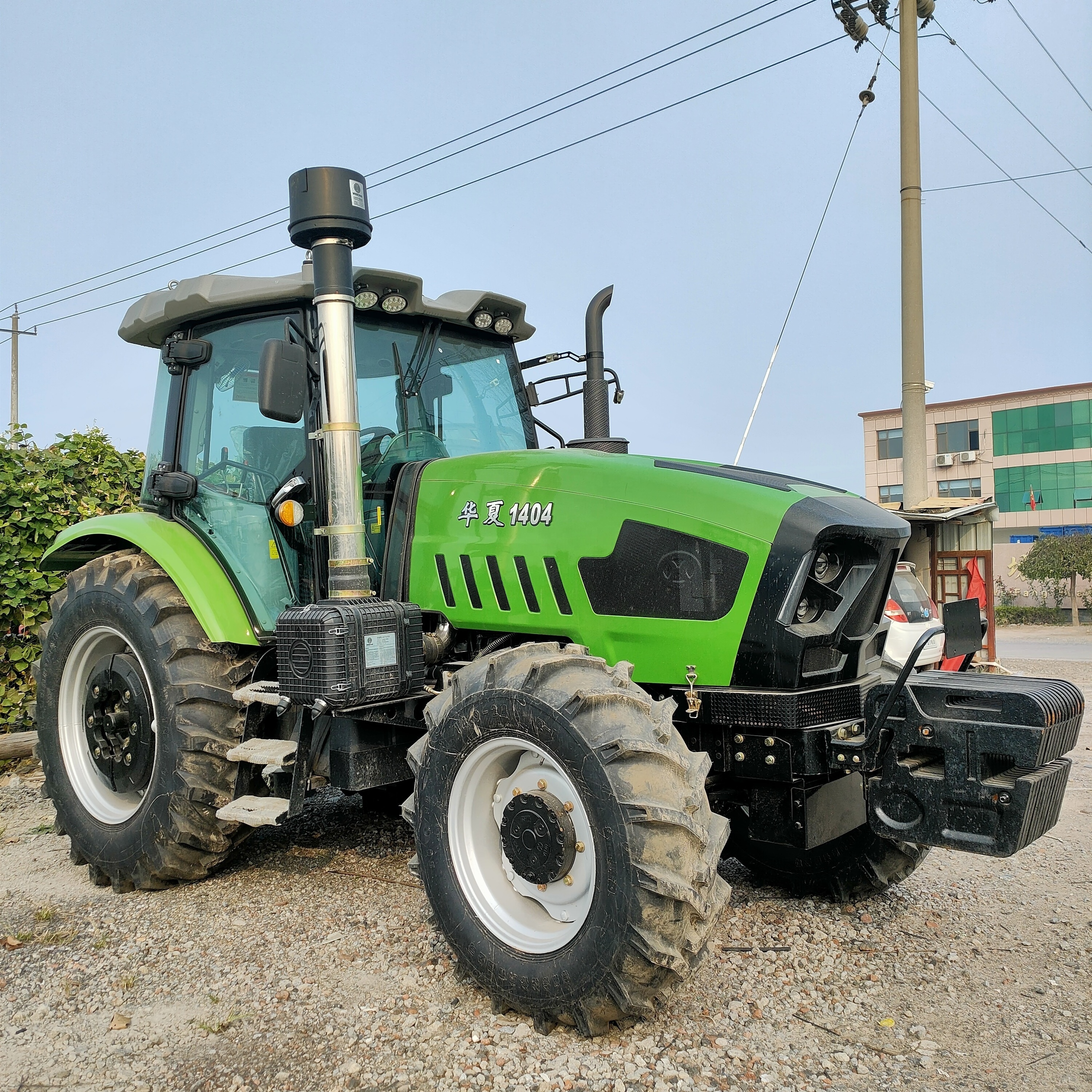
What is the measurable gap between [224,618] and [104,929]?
1346 millimetres

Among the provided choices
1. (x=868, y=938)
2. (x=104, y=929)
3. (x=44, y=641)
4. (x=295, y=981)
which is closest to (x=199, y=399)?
(x=44, y=641)

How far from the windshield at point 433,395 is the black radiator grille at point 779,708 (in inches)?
62.2

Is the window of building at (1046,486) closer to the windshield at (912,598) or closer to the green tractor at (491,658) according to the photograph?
the windshield at (912,598)

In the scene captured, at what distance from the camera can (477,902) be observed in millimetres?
3182

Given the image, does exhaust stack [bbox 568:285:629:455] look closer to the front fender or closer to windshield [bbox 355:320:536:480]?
windshield [bbox 355:320:536:480]

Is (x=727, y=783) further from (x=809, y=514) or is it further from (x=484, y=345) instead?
(x=484, y=345)

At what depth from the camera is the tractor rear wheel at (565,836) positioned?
2.72 m

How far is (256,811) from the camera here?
12.8 ft

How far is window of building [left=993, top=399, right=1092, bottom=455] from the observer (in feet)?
138

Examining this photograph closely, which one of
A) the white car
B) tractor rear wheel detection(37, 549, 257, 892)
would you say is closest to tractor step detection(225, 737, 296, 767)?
tractor rear wheel detection(37, 549, 257, 892)

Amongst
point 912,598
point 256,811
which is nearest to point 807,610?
point 256,811

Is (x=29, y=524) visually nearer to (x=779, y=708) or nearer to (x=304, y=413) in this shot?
(x=304, y=413)

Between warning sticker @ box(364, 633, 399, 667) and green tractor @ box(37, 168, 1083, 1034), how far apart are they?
0.01 metres

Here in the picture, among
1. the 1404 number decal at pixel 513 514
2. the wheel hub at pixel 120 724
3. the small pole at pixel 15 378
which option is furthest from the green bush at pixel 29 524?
the small pole at pixel 15 378
